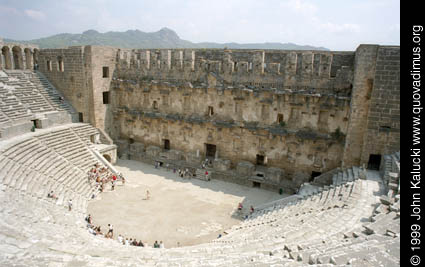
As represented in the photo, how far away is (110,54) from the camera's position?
22.8 meters

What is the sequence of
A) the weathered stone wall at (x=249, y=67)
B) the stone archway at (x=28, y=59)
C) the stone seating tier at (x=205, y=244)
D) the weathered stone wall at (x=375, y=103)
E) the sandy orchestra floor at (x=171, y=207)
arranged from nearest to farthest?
the stone seating tier at (x=205, y=244) → the sandy orchestra floor at (x=171, y=207) → the weathered stone wall at (x=375, y=103) → the weathered stone wall at (x=249, y=67) → the stone archway at (x=28, y=59)

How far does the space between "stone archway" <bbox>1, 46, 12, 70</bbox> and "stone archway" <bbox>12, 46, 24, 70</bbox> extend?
0.81 metres

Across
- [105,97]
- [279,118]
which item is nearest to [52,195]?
[105,97]

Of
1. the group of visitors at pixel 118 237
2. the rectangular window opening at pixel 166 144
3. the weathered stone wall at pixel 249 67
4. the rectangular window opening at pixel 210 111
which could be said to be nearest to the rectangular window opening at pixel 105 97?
the weathered stone wall at pixel 249 67

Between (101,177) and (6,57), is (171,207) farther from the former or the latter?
(6,57)

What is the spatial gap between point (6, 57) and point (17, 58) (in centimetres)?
114

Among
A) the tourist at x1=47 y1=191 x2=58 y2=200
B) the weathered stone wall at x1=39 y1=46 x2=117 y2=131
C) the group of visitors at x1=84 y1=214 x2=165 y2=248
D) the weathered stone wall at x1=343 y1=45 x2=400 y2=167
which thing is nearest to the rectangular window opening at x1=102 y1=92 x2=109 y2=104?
the weathered stone wall at x1=39 y1=46 x2=117 y2=131

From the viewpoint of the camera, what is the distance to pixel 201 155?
21062 mm

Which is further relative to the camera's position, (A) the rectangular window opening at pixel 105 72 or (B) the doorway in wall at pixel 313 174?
(A) the rectangular window opening at pixel 105 72

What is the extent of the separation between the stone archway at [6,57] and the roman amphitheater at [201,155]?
0.34ft

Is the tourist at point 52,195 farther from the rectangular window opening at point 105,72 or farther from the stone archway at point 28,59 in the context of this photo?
the stone archway at point 28,59

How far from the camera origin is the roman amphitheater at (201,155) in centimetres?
871

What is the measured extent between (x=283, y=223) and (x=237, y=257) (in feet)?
14.7
